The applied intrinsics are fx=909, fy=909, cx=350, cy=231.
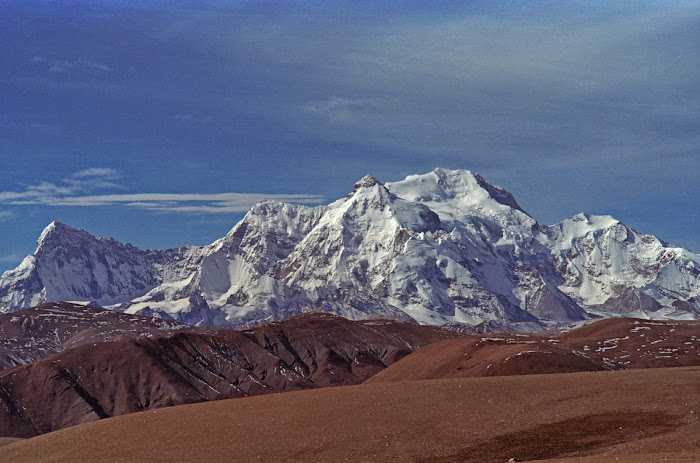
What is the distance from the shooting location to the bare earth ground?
62.2 meters

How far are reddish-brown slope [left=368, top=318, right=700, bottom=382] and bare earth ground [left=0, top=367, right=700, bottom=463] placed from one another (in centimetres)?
3309

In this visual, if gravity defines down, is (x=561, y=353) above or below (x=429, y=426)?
below

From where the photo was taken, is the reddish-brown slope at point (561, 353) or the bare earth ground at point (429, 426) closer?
the bare earth ground at point (429, 426)

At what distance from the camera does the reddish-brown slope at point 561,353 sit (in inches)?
4692

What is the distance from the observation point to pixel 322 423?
72312mm

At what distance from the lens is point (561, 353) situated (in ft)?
399

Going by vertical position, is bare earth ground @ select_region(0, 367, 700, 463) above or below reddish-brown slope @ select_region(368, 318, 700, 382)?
above

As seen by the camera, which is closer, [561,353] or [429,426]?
[429,426]

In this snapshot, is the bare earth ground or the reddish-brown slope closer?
the bare earth ground

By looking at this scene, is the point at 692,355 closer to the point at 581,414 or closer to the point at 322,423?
the point at 581,414

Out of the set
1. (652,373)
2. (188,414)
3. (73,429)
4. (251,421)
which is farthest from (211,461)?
(652,373)

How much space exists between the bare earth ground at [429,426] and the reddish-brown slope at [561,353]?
33.1 m

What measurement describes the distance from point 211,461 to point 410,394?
21187 millimetres

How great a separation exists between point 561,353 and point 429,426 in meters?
57.2
